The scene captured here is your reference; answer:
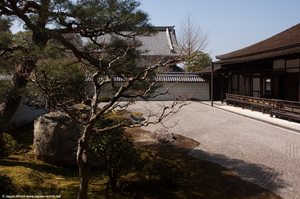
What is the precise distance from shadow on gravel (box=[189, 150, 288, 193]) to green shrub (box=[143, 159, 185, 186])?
172 cm

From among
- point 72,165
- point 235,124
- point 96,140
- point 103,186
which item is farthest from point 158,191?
point 235,124

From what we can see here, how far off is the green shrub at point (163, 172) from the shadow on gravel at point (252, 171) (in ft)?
5.65

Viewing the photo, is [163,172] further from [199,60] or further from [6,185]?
[199,60]

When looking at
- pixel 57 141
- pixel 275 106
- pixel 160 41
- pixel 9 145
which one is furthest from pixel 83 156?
pixel 160 41

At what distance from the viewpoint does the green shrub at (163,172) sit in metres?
4.41

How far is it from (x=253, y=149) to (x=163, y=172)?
3.94 m

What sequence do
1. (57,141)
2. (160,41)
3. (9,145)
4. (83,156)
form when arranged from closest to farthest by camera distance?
1. (83,156)
2. (57,141)
3. (9,145)
4. (160,41)

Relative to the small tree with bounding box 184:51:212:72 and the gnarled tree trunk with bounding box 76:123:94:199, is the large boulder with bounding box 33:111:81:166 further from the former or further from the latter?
the small tree with bounding box 184:51:212:72

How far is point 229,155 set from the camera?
6.50m

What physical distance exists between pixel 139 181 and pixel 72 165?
1.74 meters

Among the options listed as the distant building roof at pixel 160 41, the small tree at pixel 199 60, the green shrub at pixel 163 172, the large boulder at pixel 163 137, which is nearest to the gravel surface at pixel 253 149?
the green shrub at pixel 163 172

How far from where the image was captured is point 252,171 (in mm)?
5316

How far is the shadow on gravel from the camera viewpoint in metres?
4.66

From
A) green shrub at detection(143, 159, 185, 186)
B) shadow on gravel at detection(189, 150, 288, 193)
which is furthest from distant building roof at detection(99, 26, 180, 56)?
green shrub at detection(143, 159, 185, 186)
